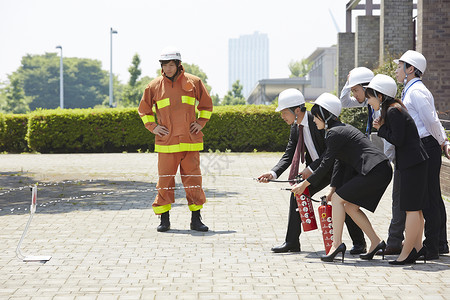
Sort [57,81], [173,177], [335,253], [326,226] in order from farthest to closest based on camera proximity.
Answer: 1. [57,81]
2. [173,177]
3. [326,226]
4. [335,253]

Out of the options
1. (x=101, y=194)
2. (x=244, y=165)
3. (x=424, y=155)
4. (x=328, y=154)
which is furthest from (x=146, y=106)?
(x=244, y=165)

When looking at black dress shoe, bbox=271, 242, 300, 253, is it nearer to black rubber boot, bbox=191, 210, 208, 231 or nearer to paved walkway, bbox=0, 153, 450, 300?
paved walkway, bbox=0, 153, 450, 300

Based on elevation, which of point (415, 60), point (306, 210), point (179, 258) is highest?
point (415, 60)

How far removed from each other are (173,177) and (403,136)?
120 inches

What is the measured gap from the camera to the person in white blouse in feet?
22.2

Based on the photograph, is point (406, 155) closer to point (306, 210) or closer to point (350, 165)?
point (350, 165)

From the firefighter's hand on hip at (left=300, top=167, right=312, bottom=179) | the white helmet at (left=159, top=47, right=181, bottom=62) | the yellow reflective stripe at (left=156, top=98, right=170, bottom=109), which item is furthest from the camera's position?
the yellow reflective stripe at (left=156, top=98, right=170, bottom=109)

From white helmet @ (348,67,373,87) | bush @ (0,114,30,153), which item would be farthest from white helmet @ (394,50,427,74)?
bush @ (0,114,30,153)

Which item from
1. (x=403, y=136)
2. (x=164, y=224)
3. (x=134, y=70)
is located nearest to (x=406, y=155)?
(x=403, y=136)

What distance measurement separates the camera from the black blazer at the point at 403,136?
6.40 m

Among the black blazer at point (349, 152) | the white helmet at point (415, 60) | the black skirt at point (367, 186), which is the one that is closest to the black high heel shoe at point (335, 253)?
the black skirt at point (367, 186)

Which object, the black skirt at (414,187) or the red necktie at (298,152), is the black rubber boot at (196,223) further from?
the black skirt at (414,187)

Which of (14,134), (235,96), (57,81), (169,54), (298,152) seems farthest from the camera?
(57,81)

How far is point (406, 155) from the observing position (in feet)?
21.3
